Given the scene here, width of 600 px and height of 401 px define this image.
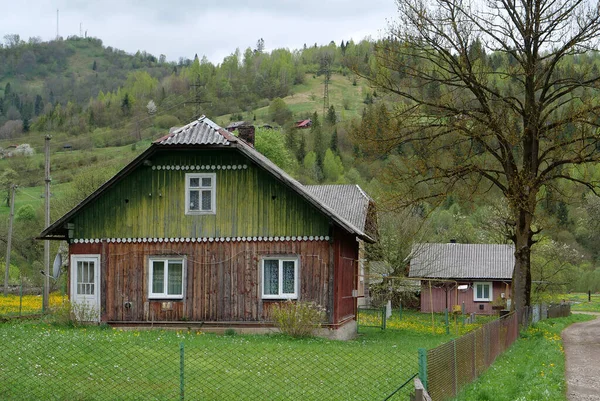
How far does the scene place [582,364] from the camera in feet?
75.8

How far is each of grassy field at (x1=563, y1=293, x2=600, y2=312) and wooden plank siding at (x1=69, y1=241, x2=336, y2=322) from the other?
4488 centimetres

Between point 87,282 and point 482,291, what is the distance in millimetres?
37451

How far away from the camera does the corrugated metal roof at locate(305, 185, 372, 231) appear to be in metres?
49.2

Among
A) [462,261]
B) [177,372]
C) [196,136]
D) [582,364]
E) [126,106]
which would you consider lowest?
[582,364]

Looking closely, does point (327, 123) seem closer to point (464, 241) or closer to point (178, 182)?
point (464, 241)

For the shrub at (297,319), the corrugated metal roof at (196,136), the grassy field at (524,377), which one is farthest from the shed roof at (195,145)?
the grassy field at (524,377)

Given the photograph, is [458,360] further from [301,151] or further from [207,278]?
[301,151]

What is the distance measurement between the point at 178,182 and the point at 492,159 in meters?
12.9

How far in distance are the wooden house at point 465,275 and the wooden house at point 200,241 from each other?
1230 inches

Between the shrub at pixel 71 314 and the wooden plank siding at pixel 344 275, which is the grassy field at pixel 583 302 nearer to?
the wooden plank siding at pixel 344 275

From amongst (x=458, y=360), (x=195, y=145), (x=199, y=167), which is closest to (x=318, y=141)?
(x=199, y=167)

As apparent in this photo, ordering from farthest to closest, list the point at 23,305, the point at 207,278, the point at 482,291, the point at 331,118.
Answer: the point at 331,118
the point at 482,291
the point at 23,305
the point at 207,278

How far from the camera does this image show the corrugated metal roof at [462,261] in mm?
59781

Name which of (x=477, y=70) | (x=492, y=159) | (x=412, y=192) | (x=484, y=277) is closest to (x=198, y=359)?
(x=412, y=192)
